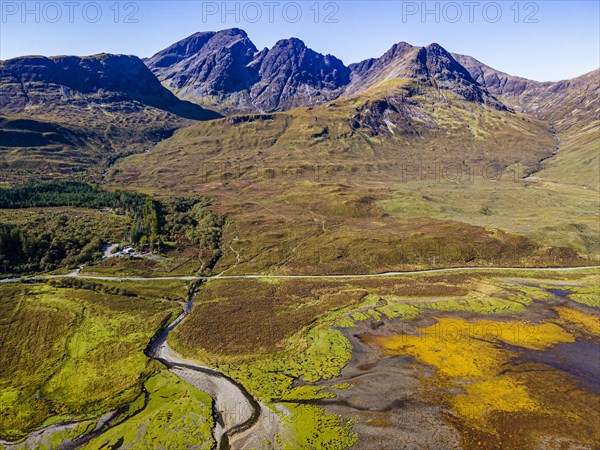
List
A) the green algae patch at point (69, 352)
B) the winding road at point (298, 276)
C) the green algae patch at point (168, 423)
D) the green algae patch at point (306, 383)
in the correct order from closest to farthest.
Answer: the green algae patch at point (168, 423)
the green algae patch at point (306, 383)
the green algae patch at point (69, 352)
the winding road at point (298, 276)

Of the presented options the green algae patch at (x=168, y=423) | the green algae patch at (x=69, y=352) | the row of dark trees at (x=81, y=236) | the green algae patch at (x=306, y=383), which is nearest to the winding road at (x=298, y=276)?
the green algae patch at (x=69, y=352)

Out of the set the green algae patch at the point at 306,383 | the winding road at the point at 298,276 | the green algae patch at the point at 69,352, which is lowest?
the green algae patch at the point at 69,352

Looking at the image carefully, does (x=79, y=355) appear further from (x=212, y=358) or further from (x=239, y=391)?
(x=239, y=391)

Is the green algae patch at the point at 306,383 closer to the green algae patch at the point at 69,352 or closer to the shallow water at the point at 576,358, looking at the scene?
the green algae patch at the point at 69,352

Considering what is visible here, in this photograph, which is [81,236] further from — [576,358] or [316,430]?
[576,358]

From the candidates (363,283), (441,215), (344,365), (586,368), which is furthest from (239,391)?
(441,215)

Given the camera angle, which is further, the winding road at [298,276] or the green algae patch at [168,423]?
the winding road at [298,276]

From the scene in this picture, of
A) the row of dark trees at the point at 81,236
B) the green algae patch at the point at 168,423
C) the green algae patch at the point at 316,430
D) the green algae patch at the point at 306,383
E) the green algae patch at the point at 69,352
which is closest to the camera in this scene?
the green algae patch at the point at 316,430

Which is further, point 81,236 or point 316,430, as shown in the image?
point 81,236

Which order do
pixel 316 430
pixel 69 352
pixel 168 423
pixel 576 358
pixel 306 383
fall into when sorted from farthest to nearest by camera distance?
1. pixel 69 352
2. pixel 576 358
3. pixel 306 383
4. pixel 168 423
5. pixel 316 430

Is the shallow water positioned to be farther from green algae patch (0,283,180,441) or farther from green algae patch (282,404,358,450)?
green algae patch (0,283,180,441)

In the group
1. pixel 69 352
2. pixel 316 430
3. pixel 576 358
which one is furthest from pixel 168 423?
pixel 576 358
